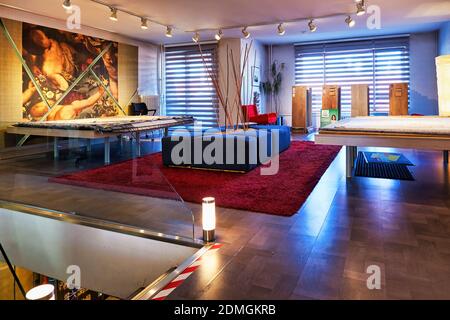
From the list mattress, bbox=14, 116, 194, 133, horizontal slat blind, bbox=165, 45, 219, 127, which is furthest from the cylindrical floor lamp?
horizontal slat blind, bbox=165, 45, 219, 127

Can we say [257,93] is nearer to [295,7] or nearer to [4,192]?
[295,7]

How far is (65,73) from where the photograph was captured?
22.9 feet

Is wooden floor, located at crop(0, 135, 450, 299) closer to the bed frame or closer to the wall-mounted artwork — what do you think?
the bed frame

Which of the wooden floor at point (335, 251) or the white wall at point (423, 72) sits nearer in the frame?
the wooden floor at point (335, 251)

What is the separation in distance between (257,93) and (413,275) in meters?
8.21

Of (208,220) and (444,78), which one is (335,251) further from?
(444,78)

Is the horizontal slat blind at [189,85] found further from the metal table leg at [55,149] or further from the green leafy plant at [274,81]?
the metal table leg at [55,149]

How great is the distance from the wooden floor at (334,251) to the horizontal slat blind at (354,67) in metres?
6.72

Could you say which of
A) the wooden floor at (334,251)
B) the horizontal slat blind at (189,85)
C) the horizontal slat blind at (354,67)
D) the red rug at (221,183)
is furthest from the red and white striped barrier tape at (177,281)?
the horizontal slat blind at (354,67)

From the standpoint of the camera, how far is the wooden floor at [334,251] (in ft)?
5.57

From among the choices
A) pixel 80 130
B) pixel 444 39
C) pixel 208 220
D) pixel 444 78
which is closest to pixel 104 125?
pixel 80 130

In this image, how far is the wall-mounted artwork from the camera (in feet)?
20.7

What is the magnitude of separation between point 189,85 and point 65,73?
12.1 ft
